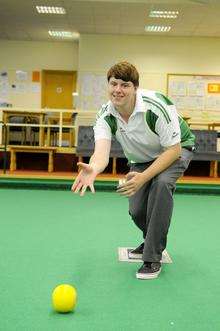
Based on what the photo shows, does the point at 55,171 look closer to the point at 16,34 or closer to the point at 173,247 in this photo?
the point at 173,247

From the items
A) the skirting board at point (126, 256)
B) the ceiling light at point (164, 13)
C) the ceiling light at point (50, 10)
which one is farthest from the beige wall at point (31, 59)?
the skirting board at point (126, 256)

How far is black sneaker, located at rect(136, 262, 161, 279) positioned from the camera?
211 cm

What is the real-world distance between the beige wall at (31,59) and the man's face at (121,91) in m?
10.8

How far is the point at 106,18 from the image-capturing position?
398 inches

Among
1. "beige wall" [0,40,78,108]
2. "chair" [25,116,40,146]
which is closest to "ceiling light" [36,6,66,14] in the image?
"chair" [25,116,40,146]

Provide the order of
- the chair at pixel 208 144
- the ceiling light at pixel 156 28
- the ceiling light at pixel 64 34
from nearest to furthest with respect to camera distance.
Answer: the chair at pixel 208 144 < the ceiling light at pixel 156 28 < the ceiling light at pixel 64 34

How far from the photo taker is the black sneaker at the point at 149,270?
211 centimetres

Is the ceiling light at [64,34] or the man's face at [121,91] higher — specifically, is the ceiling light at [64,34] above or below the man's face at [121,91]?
above

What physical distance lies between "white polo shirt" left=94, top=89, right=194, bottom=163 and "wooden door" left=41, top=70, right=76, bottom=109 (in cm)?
1072

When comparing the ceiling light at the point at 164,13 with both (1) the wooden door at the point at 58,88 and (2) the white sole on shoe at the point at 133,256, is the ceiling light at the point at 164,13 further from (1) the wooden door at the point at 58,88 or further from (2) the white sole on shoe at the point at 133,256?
(2) the white sole on shoe at the point at 133,256

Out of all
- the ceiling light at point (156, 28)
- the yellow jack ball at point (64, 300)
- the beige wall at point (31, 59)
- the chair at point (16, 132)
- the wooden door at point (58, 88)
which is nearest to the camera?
the yellow jack ball at point (64, 300)

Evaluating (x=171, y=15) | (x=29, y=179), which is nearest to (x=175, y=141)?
(x=29, y=179)

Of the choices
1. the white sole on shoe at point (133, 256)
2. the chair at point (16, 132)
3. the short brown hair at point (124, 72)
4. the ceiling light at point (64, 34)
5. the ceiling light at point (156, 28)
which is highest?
the ceiling light at point (156, 28)

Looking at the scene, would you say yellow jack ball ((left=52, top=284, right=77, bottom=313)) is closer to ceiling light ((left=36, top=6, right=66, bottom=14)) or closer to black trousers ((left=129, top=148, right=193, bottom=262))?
black trousers ((left=129, top=148, right=193, bottom=262))
